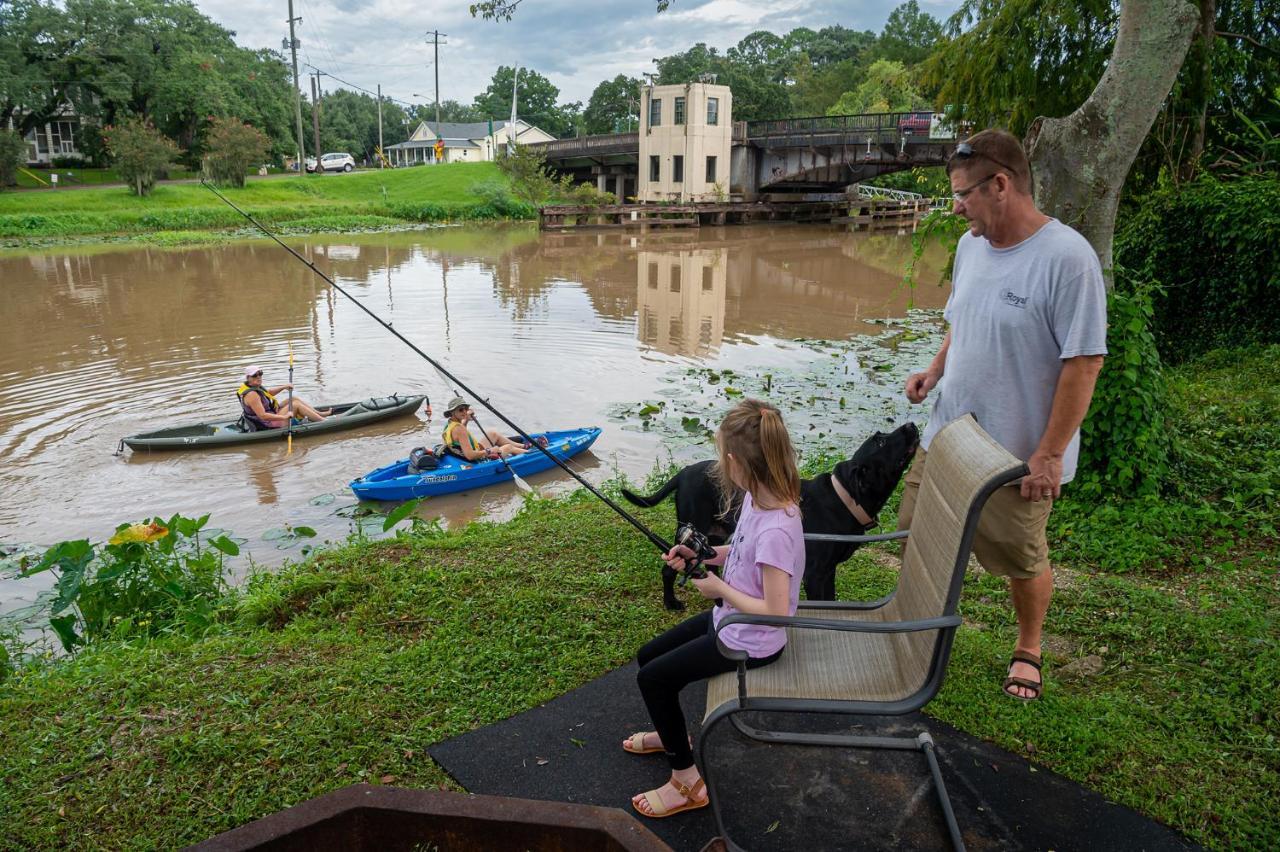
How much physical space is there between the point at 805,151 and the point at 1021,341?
136 feet

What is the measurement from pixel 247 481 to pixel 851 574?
7.65m

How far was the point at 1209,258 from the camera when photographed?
9.25m

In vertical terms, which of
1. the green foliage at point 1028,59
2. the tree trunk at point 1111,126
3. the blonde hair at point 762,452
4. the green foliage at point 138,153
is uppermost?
the green foliage at point 138,153

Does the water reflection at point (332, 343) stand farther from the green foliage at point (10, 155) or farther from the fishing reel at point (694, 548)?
the green foliage at point (10, 155)

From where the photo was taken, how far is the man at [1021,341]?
2.85 m

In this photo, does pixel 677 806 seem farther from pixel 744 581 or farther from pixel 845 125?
pixel 845 125

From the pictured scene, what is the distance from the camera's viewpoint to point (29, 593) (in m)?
6.76

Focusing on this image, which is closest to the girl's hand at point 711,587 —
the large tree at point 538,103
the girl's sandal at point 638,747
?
the girl's sandal at point 638,747

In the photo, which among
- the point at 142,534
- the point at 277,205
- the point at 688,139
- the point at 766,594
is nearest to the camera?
the point at 766,594

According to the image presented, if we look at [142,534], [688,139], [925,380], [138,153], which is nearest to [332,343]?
[142,534]

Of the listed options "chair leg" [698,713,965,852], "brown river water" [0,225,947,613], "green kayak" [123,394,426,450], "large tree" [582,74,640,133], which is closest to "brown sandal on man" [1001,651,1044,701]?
"chair leg" [698,713,965,852]

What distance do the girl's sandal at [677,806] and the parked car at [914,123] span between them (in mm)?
37073

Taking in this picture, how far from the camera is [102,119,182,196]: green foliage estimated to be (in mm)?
37281

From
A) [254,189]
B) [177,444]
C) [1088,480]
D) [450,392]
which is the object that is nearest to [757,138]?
[254,189]
